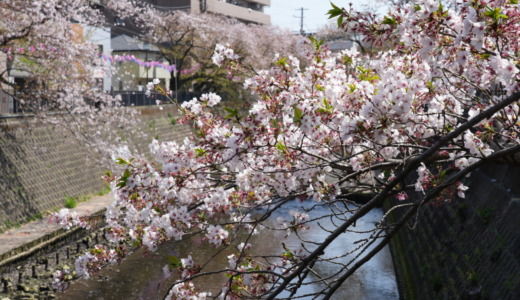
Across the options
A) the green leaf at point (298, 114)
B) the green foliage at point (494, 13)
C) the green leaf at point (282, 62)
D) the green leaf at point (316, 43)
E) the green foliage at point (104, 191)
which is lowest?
the green foliage at point (104, 191)

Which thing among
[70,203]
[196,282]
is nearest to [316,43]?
[196,282]

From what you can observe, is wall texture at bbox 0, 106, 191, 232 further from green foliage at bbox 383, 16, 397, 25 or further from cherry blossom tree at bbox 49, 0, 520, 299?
green foliage at bbox 383, 16, 397, 25

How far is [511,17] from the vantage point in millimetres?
4066

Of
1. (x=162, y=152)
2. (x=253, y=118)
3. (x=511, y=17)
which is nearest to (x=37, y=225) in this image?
(x=162, y=152)

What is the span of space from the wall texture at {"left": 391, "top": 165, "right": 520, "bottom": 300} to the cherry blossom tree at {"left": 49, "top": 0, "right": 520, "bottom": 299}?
2304 mm

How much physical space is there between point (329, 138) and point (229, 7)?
182 feet

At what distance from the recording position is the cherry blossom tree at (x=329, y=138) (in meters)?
4.50

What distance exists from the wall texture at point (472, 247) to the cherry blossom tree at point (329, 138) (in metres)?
2.30

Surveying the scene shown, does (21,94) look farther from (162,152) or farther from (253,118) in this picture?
(253,118)

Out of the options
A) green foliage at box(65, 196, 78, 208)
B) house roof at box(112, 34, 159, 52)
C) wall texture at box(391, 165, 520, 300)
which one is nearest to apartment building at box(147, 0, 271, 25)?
house roof at box(112, 34, 159, 52)

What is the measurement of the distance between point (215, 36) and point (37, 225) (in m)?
23.1

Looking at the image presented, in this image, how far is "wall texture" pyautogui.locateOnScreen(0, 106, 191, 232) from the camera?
16234mm

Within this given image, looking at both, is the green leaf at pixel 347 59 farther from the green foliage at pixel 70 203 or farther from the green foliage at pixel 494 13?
the green foliage at pixel 70 203

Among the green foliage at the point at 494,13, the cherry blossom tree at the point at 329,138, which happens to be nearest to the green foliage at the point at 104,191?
the cherry blossom tree at the point at 329,138
